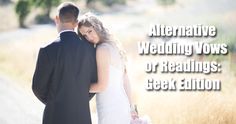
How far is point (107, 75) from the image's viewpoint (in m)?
3.87

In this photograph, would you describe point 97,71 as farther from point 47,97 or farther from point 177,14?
point 177,14

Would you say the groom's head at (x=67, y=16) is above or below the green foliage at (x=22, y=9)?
below

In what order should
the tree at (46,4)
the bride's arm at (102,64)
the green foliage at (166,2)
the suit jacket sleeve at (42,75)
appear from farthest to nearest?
the tree at (46,4)
the green foliage at (166,2)
the bride's arm at (102,64)
the suit jacket sleeve at (42,75)

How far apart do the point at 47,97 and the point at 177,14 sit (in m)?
2.22


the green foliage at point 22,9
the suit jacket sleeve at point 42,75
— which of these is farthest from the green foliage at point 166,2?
the suit jacket sleeve at point 42,75

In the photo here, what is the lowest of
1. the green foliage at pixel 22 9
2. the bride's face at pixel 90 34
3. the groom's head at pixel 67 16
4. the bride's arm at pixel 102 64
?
the bride's arm at pixel 102 64

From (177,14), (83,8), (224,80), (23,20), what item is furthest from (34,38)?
(224,80)

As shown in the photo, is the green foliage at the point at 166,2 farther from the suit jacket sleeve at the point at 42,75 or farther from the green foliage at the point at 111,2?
the suit jacket sleeve at the point at 42,75

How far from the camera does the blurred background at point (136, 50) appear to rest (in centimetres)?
549

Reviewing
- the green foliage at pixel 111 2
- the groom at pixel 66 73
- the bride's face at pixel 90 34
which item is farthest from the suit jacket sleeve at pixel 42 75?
the green foliage at pixel 111 2

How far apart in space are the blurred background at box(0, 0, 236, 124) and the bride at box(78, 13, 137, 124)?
58.4 inches

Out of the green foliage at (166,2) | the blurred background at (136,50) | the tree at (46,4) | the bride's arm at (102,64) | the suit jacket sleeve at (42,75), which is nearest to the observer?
the suit jacket sleeve at (42,75)

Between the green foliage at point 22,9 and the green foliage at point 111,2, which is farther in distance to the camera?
the green foliage at point 22,9

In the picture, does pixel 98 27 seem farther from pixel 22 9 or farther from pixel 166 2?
pixel 22 9
